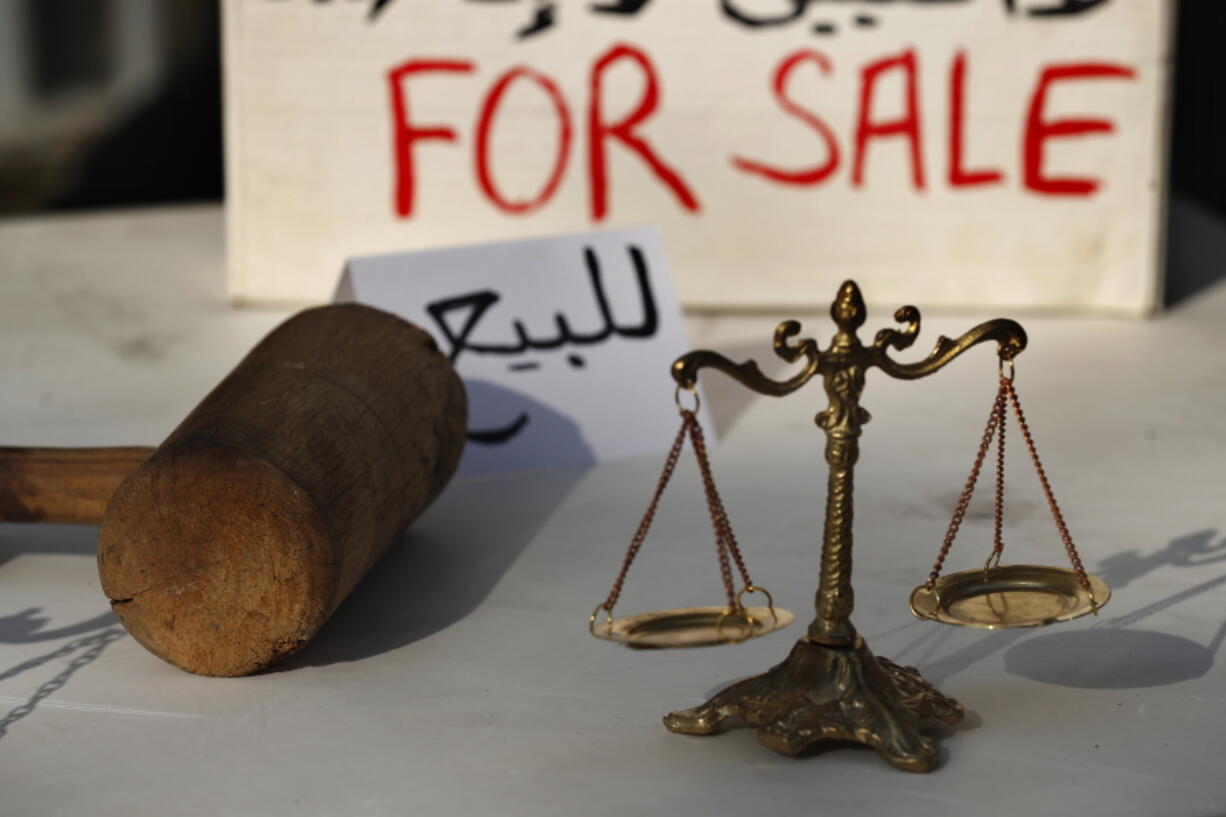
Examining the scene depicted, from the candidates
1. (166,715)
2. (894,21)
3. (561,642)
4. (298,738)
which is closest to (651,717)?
(561,642)

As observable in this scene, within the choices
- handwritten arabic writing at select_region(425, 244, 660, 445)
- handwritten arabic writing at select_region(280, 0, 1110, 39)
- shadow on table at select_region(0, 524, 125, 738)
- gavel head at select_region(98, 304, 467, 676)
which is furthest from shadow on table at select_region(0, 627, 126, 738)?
handwritten arabic writing at select_region(280, 0, 1110, 39)

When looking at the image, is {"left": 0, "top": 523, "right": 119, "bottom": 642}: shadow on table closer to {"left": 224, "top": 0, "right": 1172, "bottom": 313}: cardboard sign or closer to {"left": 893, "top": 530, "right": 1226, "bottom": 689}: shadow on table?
{"left": 893, "top": 530, "right": 1226, "bottom": 689}: shadow on table

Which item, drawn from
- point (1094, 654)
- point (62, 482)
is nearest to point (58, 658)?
point (62, 482)

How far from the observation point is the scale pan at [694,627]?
5.90ft

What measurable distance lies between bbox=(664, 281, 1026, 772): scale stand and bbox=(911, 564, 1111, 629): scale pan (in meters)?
0.09

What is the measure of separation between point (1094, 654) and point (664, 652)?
502 mm

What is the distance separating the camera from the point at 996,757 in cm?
188

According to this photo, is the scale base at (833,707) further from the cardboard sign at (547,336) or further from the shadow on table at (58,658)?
the cardboard sign at (547,336)

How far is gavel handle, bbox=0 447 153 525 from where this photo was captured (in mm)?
2367

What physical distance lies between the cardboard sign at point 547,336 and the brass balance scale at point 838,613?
1024mm

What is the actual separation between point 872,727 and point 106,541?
2.89 feet

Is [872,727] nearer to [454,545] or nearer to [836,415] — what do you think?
[836,415]

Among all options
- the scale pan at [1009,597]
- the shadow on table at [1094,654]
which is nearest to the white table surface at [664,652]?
the shadow on table at [1094,654]

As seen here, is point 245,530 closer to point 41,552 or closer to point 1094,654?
point 41,552
